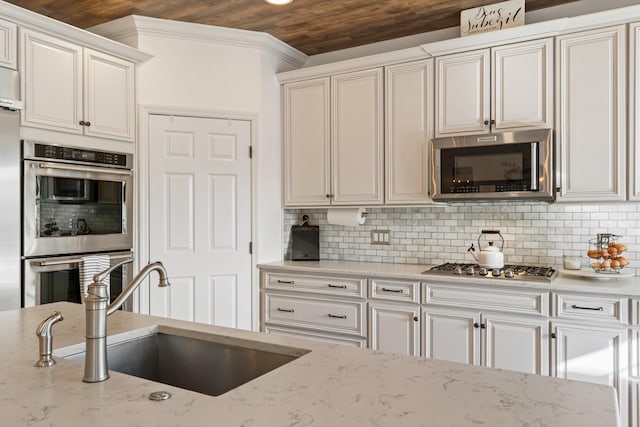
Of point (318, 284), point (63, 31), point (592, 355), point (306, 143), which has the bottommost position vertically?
point (592, 355)

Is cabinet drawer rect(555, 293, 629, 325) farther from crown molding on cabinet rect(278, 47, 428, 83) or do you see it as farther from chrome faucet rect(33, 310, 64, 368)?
chrome faucet rect(33, 310, 64, 368)

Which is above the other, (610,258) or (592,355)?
(610,258)

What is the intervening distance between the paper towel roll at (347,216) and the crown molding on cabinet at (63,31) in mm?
1743

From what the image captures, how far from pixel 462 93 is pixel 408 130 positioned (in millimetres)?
428

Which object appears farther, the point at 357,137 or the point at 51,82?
the point at 357,137

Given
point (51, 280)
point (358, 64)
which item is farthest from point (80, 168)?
point (358, 64)

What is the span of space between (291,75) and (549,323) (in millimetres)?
2525

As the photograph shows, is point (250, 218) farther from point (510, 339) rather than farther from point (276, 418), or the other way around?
point (276, 418)

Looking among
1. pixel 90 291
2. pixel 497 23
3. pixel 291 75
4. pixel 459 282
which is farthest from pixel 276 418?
pixel 291 75

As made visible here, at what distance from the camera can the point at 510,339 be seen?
9.00ft

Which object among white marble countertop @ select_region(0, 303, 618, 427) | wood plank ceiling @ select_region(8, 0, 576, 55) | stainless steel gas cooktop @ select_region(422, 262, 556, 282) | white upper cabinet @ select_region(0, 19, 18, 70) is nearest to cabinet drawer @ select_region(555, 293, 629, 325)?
stainless steel gas cooktop @ select_region(422, 262, 556, 282)

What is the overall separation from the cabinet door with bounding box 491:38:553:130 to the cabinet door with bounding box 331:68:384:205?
0.81m

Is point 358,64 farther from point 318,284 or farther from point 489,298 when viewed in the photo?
point 489,298

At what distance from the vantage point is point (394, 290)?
3.13 meters
